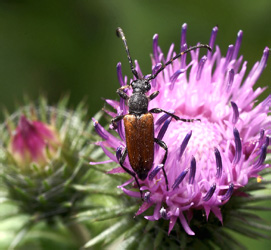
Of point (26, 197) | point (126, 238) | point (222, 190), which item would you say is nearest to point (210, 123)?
point (222, 190)

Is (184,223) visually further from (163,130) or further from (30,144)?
(30,144)

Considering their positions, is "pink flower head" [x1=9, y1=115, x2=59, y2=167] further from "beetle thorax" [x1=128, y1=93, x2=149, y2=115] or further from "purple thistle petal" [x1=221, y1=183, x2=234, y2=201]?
"purple thistle petal" [x1=221, y1=183, x2=234, y2=201]

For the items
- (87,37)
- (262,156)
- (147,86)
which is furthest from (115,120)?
(87,37)

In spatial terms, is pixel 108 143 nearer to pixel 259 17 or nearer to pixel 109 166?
pixel 109 166

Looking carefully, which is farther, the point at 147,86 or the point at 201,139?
the point at 147,86

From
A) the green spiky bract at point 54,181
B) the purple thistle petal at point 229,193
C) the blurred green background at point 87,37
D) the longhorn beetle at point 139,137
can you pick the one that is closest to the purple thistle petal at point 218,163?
the purple thistle petal at point 229,193

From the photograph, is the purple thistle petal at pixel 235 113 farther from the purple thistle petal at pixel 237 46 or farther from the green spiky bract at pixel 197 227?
the purple thistle petal at pixel 237 46
